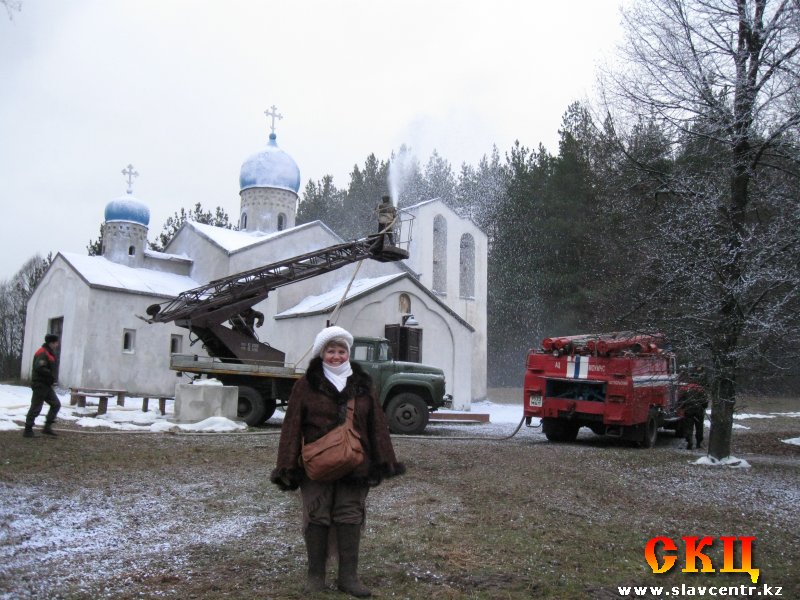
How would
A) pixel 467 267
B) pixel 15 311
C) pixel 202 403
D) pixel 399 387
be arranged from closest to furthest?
pixel 202 403 → pixel 399 387 → pixel 467 267 → pixel 15 311

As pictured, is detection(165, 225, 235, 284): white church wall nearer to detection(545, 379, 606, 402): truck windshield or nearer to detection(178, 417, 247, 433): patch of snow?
detection(178, 417, 247, 433): patch of snow

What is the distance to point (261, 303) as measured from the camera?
88.2 ft

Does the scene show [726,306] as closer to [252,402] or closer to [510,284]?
[252,402]

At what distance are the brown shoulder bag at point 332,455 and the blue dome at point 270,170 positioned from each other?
91.8ft

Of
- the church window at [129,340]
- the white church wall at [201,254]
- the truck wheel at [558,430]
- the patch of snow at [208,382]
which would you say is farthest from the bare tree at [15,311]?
the truck wheel at [558,430]

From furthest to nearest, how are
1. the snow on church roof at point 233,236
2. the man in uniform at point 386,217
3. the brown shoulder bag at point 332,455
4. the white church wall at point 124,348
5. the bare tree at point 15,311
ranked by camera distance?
the bare tree at point 15,311
the snow on church roof at point 233,236
the white church wall at point 124,348
the man in uniform at point 386,217
the brown shoulder bag at point 332,455

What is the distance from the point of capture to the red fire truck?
13.8 meters

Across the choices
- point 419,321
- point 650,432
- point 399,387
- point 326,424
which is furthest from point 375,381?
point 326,424

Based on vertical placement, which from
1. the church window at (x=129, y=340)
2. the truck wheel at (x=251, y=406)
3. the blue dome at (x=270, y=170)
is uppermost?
the blue dome at (x=270, y=170)

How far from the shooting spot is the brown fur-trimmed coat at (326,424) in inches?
183

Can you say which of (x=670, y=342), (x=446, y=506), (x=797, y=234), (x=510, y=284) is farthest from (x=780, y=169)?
(x=510, y=284)

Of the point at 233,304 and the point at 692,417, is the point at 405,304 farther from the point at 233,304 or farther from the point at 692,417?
the point at 692,417

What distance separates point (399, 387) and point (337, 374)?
1143 cm

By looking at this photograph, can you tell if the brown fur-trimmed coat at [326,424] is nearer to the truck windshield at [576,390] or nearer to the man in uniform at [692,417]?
the man in uniform at [692,417]
